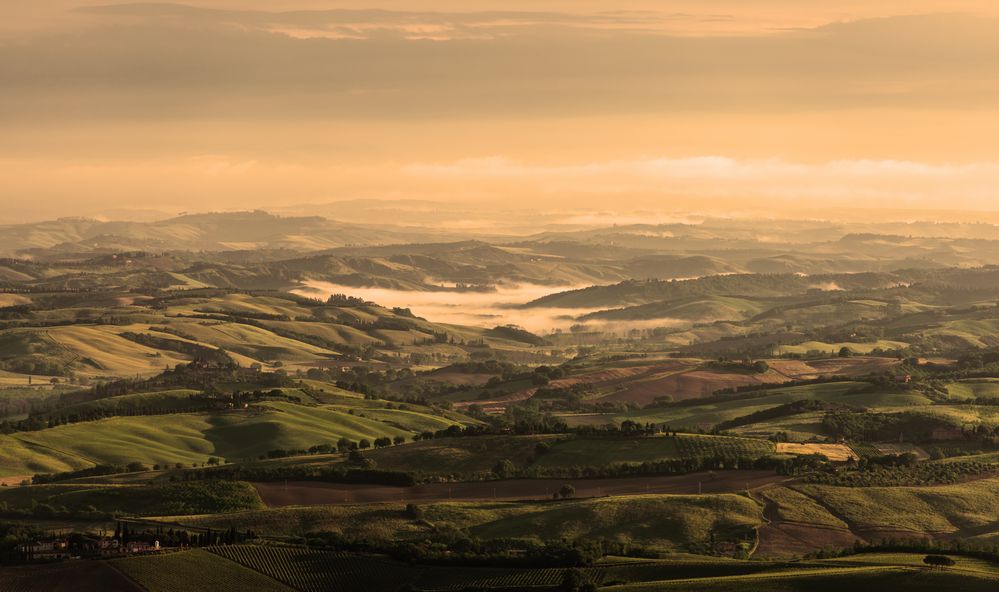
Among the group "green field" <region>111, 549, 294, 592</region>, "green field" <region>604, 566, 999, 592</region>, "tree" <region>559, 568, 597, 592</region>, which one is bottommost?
"green field" <region>111, 549, 294, 592</region>

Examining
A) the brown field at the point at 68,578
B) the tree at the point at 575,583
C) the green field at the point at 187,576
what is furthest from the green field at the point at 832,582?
the brown field at the point at 68,578

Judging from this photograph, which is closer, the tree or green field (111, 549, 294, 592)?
the tree

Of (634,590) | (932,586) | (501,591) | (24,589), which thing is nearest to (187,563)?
(24,589)

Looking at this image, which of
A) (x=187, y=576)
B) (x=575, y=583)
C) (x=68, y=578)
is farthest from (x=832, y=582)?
A: (x=68, y=578)

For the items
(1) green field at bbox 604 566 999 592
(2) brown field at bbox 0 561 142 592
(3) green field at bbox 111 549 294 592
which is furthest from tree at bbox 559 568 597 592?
(2) brown field at bbox 0 561 142 592

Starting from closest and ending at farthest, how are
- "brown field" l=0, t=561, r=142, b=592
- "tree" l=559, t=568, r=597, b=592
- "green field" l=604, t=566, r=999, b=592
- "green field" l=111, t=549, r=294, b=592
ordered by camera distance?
"green field" l=604, t=566, r=999, b=592 → "brown field" l=0, t=561, r=142, b=592 → "tree" l=559, t=568, r=597, b=592 → "green field" l=111, t=549, r=294, b=592

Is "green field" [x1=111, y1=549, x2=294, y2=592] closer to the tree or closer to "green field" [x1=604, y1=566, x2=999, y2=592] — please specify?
the tree

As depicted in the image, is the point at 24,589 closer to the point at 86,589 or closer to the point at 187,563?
the point at 86,589

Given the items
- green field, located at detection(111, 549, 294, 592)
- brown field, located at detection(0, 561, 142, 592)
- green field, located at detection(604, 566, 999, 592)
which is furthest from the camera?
green field, located at detection(111, 549, 294, 592)

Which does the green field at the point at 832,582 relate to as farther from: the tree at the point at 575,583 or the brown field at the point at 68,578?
the brown field at the point at 68,578
